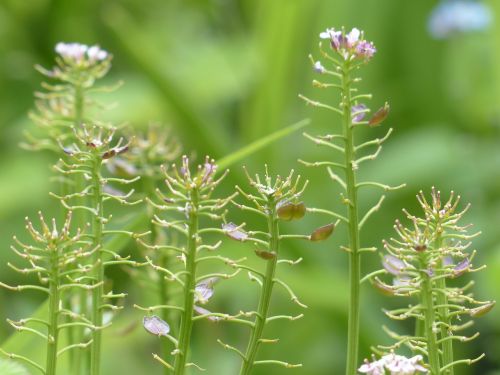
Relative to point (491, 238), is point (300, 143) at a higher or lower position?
higher

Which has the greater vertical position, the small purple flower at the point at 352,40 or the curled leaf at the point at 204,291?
the small purple flower at the point at 352,40

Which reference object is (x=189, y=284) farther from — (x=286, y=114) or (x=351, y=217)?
(x=286, y=114)

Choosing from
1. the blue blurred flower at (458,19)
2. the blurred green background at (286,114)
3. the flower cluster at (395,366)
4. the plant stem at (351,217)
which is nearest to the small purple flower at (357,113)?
the plant stem at (351,217)

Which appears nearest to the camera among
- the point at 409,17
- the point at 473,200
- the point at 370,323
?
the point at 370,323

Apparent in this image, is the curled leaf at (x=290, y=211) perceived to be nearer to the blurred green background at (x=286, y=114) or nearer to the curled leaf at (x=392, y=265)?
the curled leaf at (x=392, y=265)

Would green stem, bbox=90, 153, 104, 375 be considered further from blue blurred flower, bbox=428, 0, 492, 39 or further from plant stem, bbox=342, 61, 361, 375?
blue blurred flower, bbox=428, 0, 492, 39

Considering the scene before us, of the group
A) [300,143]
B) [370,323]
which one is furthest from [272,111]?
[370,323]

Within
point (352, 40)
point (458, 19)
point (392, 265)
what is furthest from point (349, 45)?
point (458, 19)

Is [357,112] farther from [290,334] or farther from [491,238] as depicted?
[491,238]

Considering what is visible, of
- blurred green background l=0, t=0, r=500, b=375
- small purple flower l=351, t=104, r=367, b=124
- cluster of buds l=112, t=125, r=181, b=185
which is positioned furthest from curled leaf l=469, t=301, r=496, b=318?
blurred green background l=0, t=0, r=500, b=375
